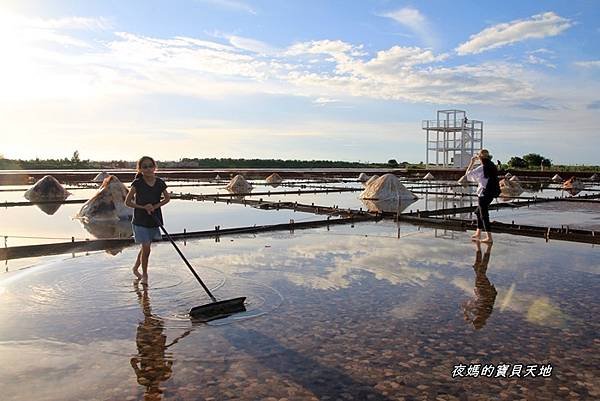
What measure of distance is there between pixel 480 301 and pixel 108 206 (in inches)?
377

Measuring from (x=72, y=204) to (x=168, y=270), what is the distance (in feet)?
37.4

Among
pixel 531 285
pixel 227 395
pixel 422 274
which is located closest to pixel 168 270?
pixel 422 274

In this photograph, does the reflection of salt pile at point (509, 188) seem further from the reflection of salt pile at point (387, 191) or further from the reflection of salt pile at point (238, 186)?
the reflection of salt pile at point (238, 186)

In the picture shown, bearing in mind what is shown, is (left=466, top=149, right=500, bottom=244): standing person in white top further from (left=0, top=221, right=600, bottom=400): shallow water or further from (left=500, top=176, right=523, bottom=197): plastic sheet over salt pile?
(left=500, top=176, right=523, bottom=197): plastic sheet over salt pile

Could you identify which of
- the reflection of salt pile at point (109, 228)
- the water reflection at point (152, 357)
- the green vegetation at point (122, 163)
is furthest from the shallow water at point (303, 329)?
the green vegetation at point (122, 163)

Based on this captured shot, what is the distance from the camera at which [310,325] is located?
4.26 m

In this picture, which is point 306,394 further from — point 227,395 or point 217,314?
point 217,314

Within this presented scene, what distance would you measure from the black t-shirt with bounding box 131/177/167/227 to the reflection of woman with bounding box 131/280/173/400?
4.66 feet

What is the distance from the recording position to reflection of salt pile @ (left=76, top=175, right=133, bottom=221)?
12070 millimetres

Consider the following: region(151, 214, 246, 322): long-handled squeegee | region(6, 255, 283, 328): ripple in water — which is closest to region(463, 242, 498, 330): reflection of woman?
region(6, 255, 283, 328): ripple in water

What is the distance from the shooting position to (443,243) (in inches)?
337

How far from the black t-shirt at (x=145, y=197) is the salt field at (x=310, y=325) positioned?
677mm

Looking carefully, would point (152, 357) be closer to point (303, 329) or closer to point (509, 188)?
point (303, 329)

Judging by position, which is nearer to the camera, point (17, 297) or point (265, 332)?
point (265, 332)
